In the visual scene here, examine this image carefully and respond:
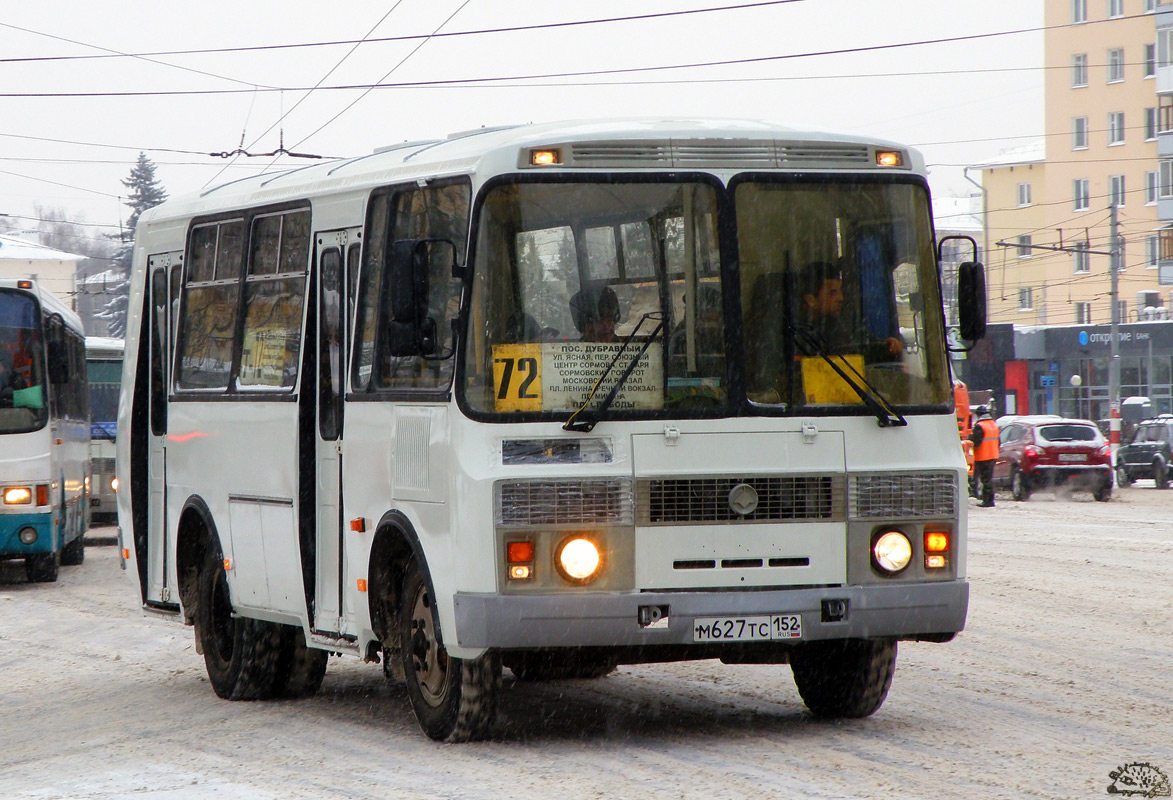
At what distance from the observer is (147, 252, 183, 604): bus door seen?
1166 cm

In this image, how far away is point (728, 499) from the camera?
26.6ft

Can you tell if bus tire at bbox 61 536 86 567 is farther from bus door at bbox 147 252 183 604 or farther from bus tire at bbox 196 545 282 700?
bus tire at bbox 196 545 282 700

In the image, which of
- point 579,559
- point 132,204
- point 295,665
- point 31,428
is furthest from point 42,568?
point 132,204

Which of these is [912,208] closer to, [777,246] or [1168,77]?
[777,246]

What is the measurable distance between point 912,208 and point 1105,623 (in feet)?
19.3

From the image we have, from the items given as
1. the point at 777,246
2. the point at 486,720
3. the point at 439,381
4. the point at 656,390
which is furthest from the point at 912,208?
the point at 486,720

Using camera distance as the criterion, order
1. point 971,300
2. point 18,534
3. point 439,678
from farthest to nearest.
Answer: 1. point 18,534
2. point 971,300
3. point 439,678

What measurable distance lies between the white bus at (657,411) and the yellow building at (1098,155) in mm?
69277

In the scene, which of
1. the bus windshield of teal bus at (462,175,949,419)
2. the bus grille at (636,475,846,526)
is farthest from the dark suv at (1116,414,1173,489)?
the bus grille at (636,475,846,526)

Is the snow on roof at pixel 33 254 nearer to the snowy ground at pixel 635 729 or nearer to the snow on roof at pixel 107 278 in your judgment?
the snow on roof at pixel 107 278

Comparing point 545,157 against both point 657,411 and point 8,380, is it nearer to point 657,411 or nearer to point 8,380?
point 657,411

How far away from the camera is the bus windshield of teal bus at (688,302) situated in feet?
26.3

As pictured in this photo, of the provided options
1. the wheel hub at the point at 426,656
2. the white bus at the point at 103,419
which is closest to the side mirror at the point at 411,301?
the wheel hub at the point at 426,656

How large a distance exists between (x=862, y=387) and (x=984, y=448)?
21515mm
